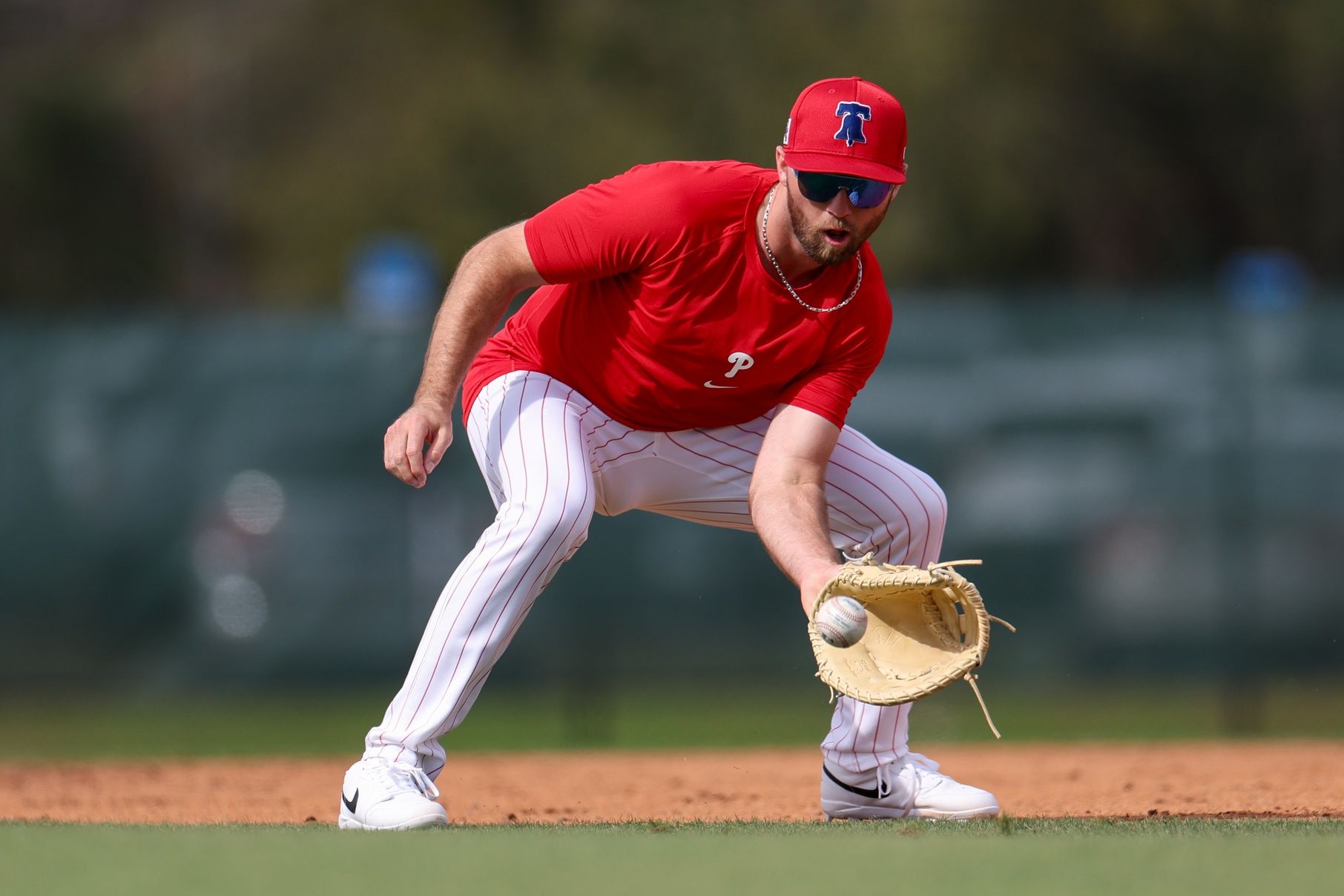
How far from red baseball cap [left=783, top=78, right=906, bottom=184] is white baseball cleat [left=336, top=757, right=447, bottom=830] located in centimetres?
171

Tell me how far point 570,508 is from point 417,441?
42 cm

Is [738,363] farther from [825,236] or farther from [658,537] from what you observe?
[658,537]

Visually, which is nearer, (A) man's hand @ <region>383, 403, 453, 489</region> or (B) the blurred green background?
(A) man's hand @ <region>383, 403, 453, 489</region>

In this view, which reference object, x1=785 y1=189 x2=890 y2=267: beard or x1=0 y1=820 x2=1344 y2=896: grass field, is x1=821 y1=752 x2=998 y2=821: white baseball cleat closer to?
x1=0 y1=820 x2=1344 y2=896: grass field

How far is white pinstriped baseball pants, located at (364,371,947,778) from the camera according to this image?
4270 mm

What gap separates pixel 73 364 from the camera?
968 cm

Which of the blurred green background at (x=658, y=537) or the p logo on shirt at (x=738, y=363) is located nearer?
the p logo on shirt at (x=738, y=363)

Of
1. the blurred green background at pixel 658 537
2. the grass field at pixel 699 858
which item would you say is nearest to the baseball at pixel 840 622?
the grass field at pixel 699 858

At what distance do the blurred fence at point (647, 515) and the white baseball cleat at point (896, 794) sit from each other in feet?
14.3

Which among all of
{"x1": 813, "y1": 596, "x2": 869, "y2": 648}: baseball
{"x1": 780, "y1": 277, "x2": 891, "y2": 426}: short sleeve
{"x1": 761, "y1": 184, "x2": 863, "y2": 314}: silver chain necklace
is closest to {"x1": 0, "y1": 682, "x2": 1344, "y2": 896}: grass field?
{"x1": 813, "y1": 596, "x2": 869, "y2": 648}: baseball

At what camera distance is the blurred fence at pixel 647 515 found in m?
9.12

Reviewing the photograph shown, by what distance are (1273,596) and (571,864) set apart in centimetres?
653

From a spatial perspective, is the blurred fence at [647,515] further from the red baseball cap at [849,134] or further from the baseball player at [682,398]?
the red baseball cap at [849,134]

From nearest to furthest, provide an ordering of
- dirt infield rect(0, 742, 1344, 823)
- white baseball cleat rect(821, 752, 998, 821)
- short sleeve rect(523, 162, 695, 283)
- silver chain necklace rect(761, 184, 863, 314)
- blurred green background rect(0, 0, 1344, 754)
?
1. short sleeve rect(523, 162, 695, 283)
2. silver chain necklace rect(761, 184, 863, 314)
3. white baseball cleat rect(821, 752, 998, 821)
4. dirt infield rect(0, 742, 1344, 823)
5. blurred green background rect(0, 0, 1344, 754)
